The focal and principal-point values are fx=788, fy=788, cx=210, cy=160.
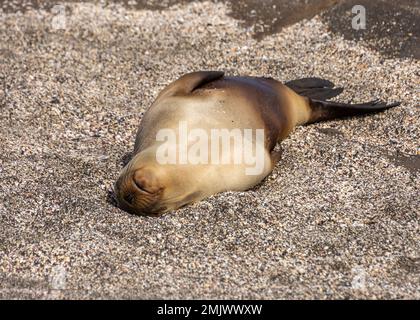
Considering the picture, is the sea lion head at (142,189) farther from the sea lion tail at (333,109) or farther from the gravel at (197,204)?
the sea lion tail at (333,109)

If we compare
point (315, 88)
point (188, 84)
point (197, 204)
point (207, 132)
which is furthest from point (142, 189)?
point (315, 88)

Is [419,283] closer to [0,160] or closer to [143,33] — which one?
[0,160]

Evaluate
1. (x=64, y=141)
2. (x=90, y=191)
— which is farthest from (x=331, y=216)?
(x=64, y=141)

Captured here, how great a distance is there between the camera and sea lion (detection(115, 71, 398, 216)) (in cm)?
468

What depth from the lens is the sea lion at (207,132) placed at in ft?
15.3

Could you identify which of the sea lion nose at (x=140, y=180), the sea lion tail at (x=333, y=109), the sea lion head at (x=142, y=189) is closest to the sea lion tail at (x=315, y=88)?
Answer: the sea lion tail at (x=333, y=109)

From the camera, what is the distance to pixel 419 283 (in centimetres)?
410

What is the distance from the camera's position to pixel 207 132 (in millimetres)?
5121

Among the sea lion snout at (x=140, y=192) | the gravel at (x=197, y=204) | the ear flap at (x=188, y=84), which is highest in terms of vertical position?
the ear flap at (x=188, y=84)

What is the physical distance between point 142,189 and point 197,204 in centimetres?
46

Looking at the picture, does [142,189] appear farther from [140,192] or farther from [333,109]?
[333,109]

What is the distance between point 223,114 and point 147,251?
51.8 inches

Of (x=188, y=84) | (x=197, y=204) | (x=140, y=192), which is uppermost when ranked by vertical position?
(x=188, y=84)

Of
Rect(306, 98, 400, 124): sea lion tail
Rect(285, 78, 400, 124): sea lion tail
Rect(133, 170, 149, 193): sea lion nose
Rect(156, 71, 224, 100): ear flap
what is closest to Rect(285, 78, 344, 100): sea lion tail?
Rect(285, 78, 400, 124): sea lion tail
